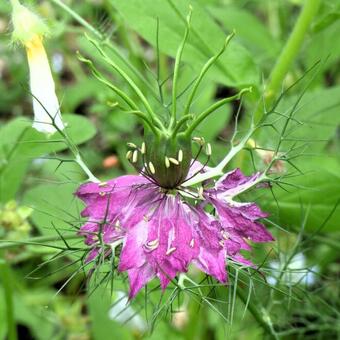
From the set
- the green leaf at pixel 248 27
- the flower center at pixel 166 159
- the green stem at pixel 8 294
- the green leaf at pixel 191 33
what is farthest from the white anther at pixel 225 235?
the green leaf at pixel 248 27

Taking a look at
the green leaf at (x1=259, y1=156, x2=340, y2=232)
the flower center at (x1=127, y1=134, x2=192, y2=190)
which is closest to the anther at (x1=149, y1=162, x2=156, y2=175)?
the flower center at (x1=127, y1=134, x2=192, y2=190)

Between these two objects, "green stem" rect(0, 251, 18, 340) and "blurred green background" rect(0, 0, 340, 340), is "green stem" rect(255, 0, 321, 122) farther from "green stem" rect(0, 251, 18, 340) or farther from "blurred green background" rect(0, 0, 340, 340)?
"green stem" rect(0, 251, 18, 340)

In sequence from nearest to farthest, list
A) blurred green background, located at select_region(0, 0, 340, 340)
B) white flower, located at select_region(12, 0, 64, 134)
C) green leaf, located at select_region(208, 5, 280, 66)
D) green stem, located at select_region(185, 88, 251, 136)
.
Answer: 1. green stem, located at select_region(185, 88, 251, 136)
2. white flower, located at select_region(12, 0, 64, 134)
3. blurred green background, located at select_region(0, 0, 340, 340)
4. green leaf, located at select_region(208, 5, 280, 66)

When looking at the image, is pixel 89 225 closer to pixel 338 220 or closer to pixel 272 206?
pixel 272 206

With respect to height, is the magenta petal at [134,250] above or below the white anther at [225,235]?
below

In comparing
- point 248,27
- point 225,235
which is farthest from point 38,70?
point 248,27

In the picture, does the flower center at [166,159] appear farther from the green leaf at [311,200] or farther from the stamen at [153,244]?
the green leaf at [311,200]
